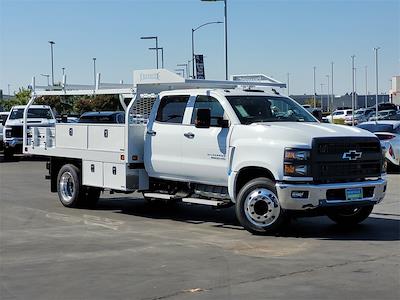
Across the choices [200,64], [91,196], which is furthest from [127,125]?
[200,64]

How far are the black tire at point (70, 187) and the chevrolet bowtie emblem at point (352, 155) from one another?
5.54 m

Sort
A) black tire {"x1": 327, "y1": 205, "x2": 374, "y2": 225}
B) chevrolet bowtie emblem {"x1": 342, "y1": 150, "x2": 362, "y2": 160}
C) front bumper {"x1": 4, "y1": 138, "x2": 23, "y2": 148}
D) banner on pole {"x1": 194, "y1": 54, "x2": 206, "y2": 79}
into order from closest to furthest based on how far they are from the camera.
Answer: chevrolet bowtie emblem {"x1": 342, "y1": 150, "x2": 362, "y2": 160}, black tire {"x1": 327, "y1": 205, "x2": 374, "y2": 225}, front bumper {"x1": 4, "y1": 138, "x2": 23, "y2": 148}, banner on pole {"x1": 194, "y1": 54, "x2": 206, "y2": 79}

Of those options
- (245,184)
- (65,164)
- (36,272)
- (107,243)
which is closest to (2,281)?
(36,272)

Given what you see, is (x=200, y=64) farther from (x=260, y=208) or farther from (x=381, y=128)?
(x=260, y=208)

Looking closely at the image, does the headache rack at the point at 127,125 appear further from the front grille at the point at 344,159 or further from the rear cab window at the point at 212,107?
the front grille at the point at 344,159

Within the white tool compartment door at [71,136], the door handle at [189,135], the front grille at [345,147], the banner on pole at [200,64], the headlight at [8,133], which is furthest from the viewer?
the banner on pole at [200,64]

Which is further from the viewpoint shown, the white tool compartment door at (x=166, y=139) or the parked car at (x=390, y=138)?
the parked car at (x=390, y=138)

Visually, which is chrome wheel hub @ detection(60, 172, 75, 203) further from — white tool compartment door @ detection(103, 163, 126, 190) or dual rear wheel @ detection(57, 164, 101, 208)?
white tool compartment door @ detection(103, 163, 126, 190)

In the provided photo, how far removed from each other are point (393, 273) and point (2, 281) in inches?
164

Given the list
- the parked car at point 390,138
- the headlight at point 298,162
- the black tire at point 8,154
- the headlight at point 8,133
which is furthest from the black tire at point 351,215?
the black tire at point 8,154

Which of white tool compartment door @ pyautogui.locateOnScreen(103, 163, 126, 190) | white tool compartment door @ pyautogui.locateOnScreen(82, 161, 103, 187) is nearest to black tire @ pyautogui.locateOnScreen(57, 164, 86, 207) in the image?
white tool compartment door @ pyautogui.locateOnScreen(82, 161, 103, 187)

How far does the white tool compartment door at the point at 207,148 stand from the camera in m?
9.98

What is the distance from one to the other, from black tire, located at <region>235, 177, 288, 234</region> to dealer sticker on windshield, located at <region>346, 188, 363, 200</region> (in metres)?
0.96

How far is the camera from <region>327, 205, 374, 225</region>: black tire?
33.1 ft
